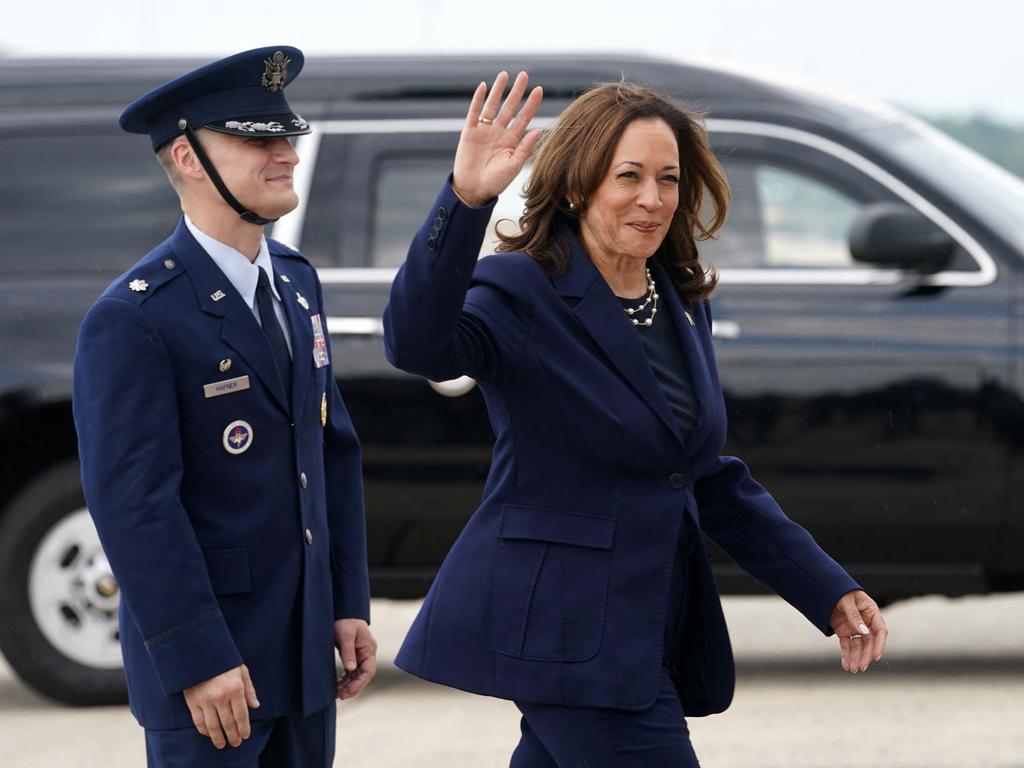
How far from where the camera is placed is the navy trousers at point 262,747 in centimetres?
298

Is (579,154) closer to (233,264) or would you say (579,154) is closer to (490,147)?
(490,147)

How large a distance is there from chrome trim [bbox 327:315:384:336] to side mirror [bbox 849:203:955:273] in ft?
4.96

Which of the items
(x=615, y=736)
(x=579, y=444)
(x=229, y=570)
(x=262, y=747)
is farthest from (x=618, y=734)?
(x=229, y=570)

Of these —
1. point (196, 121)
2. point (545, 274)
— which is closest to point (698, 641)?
point (545, 274)

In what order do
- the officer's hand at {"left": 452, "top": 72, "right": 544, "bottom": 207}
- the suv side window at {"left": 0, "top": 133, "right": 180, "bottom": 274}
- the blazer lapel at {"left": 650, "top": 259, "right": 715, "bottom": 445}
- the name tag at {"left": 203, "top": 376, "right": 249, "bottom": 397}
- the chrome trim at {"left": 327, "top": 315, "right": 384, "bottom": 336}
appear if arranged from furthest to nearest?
the suv side window at {"left": 0, "top": 133, "right": 180, "bottom": 274} < the chrome trim at {"left": 327, "top": 315, "right": 384, "bottom": 336} < the blazer lapel at {"left": 650, "top": 259, "right": 715, "bottom": 445} < the name tag at {"left": 203, "top": 376, "right": 249, "bottom": 397} < the officer's hand at {"left": 452, "top": 72, "right": 544, "bottom": 207}

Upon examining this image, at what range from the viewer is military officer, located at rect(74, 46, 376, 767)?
2910 millimetres

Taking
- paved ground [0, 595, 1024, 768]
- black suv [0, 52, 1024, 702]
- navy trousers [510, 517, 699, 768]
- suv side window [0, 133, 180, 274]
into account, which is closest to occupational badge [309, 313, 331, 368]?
navy trousers [510, 517, 699, 768]

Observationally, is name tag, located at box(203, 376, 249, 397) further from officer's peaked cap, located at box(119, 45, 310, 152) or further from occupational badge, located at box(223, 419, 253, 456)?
officer's peaked cap, located at box(119, 45, 310, 152)

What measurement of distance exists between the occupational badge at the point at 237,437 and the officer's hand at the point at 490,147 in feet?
1.70

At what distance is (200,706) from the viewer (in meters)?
2.92

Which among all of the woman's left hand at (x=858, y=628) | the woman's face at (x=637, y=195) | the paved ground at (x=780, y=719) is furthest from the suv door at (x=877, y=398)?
the woman's face at (x=637, y=195)

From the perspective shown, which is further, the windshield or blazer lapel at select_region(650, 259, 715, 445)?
the windshield

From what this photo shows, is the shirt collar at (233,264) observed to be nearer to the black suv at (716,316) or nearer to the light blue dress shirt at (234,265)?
the light blue dress shirt at (234,265)

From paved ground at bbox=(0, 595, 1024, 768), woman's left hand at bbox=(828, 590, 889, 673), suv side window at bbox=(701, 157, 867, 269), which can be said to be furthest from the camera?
suv side window at bbox=(701, 157, 867, 269)
